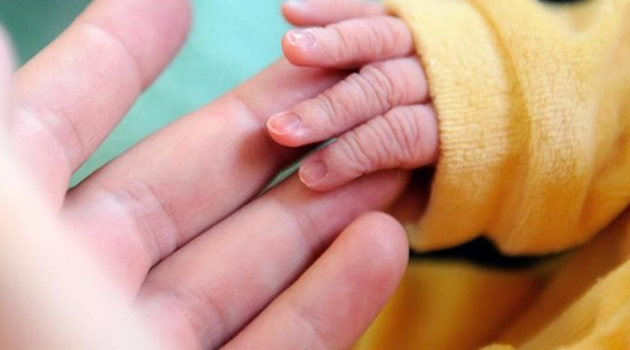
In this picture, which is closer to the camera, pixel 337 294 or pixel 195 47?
pixel 337 294

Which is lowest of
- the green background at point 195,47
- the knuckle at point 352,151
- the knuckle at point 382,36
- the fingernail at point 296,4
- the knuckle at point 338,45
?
the green background at point 195,47

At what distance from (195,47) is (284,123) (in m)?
0.29

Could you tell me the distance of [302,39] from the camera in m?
0.45

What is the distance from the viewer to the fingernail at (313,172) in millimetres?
457

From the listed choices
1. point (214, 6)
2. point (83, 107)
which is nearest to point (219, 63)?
point (214, 6)

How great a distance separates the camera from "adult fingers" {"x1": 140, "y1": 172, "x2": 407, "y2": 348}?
0.45 m

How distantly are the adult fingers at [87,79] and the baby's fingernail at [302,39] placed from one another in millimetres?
77

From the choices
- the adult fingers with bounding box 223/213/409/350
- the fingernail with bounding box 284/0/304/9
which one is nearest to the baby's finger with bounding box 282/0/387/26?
the fingernail with bounding box 284/0/304/9

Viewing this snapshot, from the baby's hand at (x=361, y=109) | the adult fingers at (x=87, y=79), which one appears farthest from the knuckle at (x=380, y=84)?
the adult fingers at (x=87, y=79)

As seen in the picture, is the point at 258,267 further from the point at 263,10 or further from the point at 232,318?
the point at 263,10

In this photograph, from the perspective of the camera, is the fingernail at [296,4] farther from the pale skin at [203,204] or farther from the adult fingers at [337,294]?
the adult fingers at [337,294]

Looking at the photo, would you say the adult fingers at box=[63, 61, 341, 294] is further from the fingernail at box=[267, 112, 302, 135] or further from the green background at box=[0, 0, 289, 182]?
the green background at box=[0, 0, 289, 182]

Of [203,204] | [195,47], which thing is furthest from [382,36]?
[195,47]

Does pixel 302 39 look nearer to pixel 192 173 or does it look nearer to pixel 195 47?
pixel 192 173
